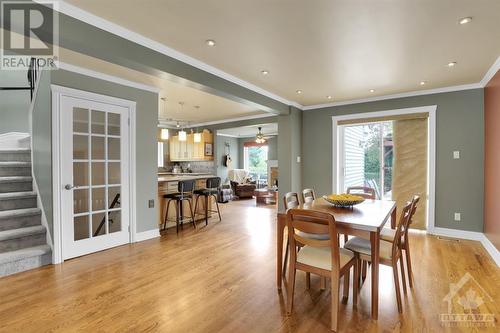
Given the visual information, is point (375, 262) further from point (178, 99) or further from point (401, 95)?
point (178, 99)

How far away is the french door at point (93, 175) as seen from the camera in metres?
3.17

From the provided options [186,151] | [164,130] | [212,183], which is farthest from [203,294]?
[186,151]

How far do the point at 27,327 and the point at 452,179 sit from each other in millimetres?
5544

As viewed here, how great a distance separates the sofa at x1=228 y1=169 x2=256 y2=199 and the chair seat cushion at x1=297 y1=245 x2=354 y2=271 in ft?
21.5

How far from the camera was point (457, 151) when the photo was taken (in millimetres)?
4125

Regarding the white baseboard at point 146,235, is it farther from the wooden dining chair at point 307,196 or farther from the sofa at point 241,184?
the sofa at point 241,184

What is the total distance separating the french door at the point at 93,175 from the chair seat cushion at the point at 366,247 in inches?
123

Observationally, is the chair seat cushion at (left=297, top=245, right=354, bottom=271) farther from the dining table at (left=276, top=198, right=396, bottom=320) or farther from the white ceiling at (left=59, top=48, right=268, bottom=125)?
the white ceiling at (left=59, top=48, right=268, bottom=125)

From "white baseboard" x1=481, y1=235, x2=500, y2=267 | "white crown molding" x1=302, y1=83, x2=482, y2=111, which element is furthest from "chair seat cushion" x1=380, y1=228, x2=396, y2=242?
"white crown molding" x1=302, y1=83, x2=482, y2=111

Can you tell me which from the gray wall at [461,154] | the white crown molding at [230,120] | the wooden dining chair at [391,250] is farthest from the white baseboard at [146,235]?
the gray wall at [461,154]

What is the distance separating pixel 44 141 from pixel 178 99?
2.34m

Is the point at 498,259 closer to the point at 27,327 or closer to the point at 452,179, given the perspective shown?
the point at 452,179

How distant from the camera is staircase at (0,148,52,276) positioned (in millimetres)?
2844

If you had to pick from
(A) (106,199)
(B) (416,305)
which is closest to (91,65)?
(A) (106,199)
